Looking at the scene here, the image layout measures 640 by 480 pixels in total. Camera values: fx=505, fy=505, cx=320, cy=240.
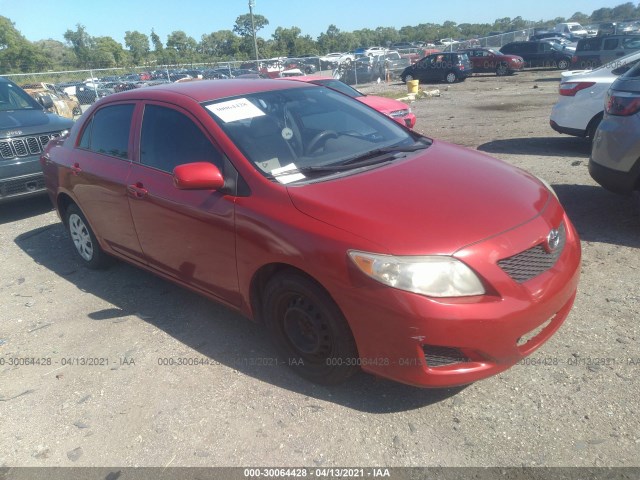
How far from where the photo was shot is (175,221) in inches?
138

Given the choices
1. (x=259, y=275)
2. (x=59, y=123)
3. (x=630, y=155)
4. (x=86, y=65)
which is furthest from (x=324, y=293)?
(x=86, y=65)

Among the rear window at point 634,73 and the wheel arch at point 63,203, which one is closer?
the rear window at point 634,73

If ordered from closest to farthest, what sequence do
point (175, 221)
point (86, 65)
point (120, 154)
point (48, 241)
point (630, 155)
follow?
point (175, 221) → point (120, 154) → point (630, 155) → point (48, 241) → point (86, 65)

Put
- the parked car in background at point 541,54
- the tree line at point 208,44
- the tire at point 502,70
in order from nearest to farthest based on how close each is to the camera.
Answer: the tire at point 502,70
the parked car in background at point 541,54
the tree line at point 208,44

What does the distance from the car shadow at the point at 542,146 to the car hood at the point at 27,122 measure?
22.3 feet

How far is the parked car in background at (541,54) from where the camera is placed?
27141 millimetres

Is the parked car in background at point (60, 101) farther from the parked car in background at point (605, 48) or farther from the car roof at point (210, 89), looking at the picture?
the parked car in background at point (605, 48)

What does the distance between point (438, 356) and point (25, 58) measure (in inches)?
2717

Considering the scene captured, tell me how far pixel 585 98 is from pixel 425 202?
6.12 metres

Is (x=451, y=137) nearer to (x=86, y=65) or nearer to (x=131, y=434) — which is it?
(x=131, y=434)

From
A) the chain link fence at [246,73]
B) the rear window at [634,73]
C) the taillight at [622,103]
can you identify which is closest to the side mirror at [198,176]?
the taillight at [622,103]

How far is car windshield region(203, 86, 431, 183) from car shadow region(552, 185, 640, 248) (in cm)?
214

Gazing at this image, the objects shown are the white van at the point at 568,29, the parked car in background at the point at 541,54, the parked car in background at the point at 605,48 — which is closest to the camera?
the parked car in background at the point at 605,48

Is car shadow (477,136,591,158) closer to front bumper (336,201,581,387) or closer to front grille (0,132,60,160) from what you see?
front bumper (336,201,581,387)
